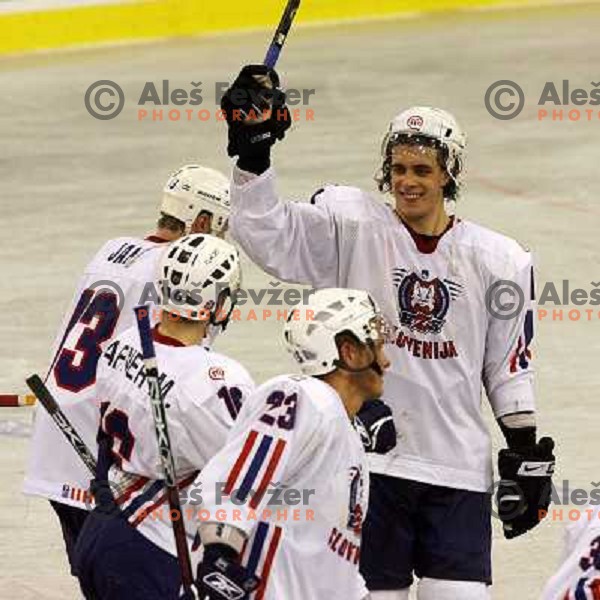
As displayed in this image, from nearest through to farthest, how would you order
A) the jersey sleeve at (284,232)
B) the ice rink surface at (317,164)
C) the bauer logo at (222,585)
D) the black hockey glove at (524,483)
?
the bauer logo at (222,585) < the jersey sleeve at (284,232) < the black hockey glove at (524,483) < the ice rink surface at (317,164)

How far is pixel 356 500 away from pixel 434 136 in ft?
5.89

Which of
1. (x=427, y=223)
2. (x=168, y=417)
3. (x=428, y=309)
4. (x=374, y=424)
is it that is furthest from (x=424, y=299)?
(x=168, y=417)

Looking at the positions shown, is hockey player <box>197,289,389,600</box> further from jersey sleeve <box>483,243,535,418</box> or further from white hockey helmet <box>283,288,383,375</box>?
jersey sleeve <box>483,243,535,418</box>

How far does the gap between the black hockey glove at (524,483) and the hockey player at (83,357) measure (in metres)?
1.32

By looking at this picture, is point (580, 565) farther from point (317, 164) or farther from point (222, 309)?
point (317, 164)

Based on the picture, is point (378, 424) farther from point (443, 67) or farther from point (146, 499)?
point (443, 67)

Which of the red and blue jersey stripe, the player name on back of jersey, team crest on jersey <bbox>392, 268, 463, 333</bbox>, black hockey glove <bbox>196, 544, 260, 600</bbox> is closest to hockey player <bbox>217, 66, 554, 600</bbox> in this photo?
team crest on jersey <bbox>392, 268, 463, 333</bbox>

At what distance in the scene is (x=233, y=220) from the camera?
8703mm

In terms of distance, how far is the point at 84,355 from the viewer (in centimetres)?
905

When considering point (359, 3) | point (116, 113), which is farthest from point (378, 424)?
point (359, 3)

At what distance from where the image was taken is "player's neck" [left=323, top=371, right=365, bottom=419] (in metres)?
7.47

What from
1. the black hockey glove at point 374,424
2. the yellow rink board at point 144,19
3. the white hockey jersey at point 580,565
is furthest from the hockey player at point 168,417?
the yellow rink board at point 144,19

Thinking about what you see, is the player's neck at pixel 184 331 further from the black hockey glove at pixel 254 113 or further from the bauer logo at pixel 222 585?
the bauer logo at pixel 222 585

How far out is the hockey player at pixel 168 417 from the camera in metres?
7.93
